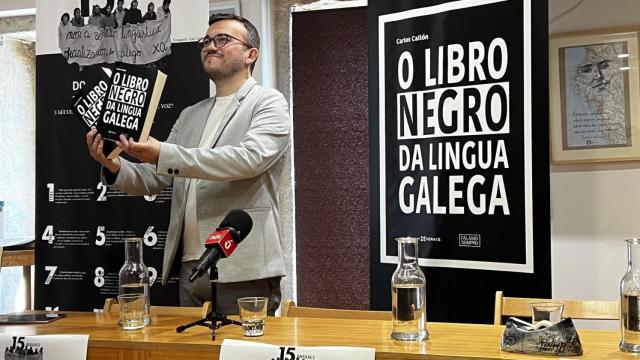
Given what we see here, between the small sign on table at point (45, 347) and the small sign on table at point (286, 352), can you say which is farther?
the small sign on table at point (45, 347)

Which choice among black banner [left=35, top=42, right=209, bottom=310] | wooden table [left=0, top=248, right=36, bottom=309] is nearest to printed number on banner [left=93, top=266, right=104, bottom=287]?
black banner [left=35, top=42, right=209, bottom=310]

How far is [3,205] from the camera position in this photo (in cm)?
473

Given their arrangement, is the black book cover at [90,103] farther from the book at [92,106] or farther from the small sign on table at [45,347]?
the small sign on table at [45,347]

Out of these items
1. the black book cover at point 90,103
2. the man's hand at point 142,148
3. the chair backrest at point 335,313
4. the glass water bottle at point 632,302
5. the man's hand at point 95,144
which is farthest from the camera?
the black book cover at point 90,103

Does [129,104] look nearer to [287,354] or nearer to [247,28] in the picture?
[247,28]

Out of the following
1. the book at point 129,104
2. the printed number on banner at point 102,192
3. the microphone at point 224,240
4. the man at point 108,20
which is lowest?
the microphone at point 224,240

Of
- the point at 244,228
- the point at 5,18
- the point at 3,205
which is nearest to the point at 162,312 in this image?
the point at 244,228

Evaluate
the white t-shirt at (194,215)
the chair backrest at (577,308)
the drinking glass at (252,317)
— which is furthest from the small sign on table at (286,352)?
the white t-shirt at (194,215)

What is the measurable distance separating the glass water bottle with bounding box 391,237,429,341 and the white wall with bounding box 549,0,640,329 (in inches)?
81.9

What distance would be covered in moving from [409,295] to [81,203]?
226 cm

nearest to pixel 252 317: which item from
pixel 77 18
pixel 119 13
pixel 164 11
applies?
pixel 164 11

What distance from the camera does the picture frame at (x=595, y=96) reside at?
3.58m

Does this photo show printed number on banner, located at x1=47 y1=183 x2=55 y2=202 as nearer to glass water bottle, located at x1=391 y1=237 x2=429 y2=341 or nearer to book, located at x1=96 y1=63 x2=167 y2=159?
book, located at x1=96 y1=63 x2=167 y2=159

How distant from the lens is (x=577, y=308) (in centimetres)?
224
